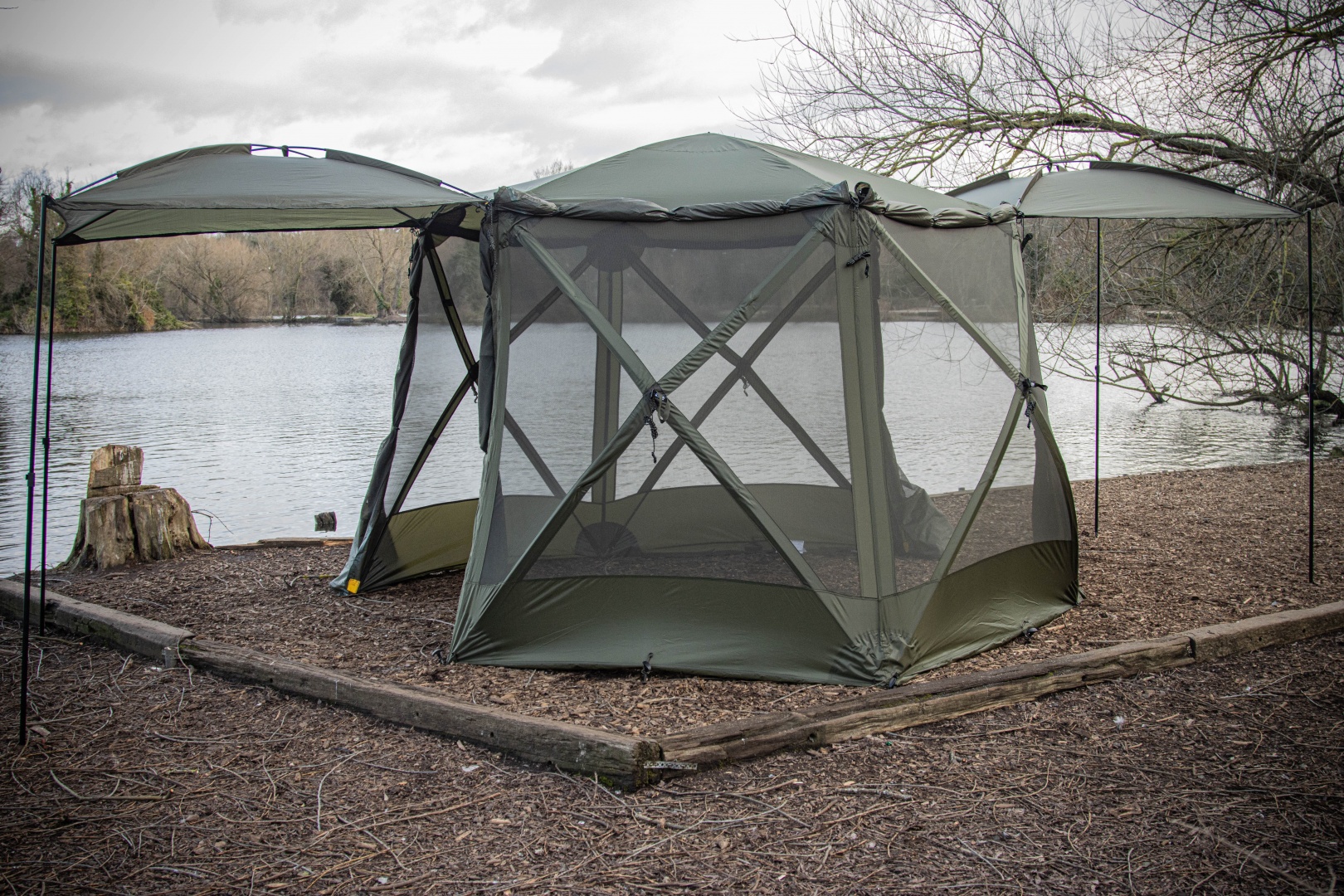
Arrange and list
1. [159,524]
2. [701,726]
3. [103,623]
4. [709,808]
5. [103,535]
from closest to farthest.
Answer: [709,808], [701,726], [103,623], [103,535], [159,524]

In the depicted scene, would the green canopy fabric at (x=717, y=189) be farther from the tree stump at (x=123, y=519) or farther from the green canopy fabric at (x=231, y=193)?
the tree stump at (x=123, y=519)

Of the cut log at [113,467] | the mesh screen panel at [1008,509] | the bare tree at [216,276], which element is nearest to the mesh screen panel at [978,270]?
the mesh screen panel at [1008,509]

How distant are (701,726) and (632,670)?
2.80ft

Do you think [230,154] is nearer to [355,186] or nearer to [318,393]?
[355,186]

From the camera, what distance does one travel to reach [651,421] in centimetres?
432

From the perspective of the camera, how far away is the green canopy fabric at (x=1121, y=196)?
17.2ft

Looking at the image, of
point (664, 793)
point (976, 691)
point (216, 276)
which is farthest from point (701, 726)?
point (216, 276)

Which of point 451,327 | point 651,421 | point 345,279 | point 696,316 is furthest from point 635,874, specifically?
point 345,279

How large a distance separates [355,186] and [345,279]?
5610 centimetres

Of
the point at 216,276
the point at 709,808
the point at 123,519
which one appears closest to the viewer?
the point at 709,808

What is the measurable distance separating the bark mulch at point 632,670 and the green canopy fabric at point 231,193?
6.67ft

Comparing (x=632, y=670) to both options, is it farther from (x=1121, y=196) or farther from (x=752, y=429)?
(x=1121, y=196)

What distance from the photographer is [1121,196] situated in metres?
5.43

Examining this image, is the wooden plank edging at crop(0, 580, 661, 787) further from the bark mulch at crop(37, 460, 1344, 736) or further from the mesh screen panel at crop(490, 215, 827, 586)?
the mesh screen panel at crop(490, 215, 827, 586)
